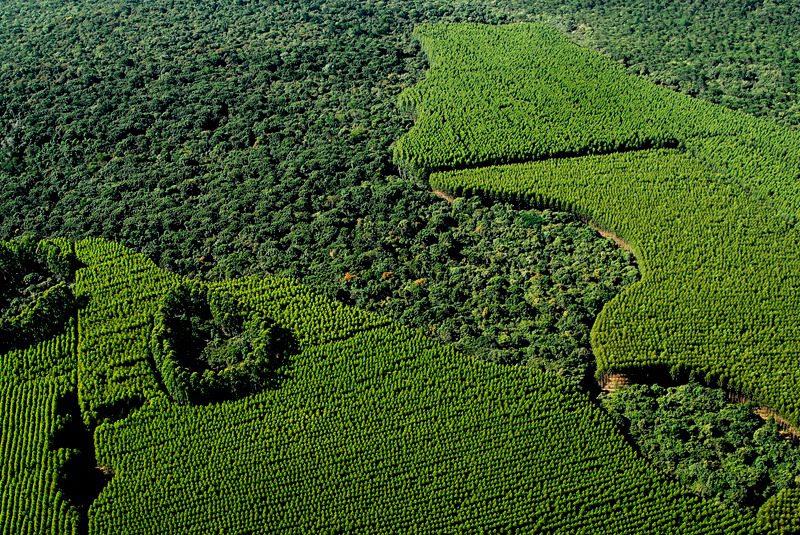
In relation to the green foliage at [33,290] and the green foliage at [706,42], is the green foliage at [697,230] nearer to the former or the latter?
the green foliage at [706,42]

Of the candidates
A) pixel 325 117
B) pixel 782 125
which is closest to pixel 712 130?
pixel 782 125

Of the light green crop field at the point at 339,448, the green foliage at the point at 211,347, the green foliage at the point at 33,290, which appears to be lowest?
the light green crop field at the point at 339,448

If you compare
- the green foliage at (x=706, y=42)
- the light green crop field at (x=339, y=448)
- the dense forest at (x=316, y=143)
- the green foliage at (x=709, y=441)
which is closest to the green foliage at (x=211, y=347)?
the light green crop field at (x=339, y=448)

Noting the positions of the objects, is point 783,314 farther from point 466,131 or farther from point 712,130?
point 466,131

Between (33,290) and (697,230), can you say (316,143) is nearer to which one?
(33,290)

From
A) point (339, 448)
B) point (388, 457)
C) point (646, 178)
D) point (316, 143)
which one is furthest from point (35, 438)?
point (646, 178)
